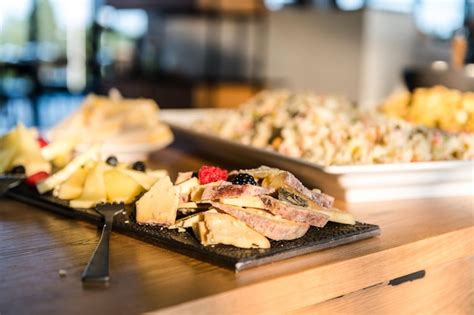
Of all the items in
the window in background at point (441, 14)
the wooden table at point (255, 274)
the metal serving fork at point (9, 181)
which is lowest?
the wooden table at point (255, 274)

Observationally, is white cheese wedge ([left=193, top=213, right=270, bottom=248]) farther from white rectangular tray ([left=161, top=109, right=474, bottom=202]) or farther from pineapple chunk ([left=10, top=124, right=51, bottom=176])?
pineapple chunk ([left=10, top=124, right=51, bottom=176])

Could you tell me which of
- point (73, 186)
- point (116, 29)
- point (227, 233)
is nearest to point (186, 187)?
point (227, 233)

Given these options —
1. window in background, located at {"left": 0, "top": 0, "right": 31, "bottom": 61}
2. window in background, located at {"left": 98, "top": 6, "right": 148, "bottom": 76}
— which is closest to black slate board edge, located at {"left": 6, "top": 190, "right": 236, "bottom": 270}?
window in background, located at {"left": 98, "top": 6, "right": 148, "bottom": 76}

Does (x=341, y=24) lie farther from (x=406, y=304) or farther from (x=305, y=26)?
(x=406, y=304)

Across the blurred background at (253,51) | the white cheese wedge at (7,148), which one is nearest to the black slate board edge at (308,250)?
the white cheese wedge at (7,148)

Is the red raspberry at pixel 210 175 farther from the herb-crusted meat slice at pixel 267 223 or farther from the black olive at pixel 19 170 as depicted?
the black olive at pixel 19 170

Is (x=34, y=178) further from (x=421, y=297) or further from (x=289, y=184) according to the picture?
(x=421, y=297)

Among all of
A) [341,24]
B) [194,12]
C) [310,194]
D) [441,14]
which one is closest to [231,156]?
[310,194]
